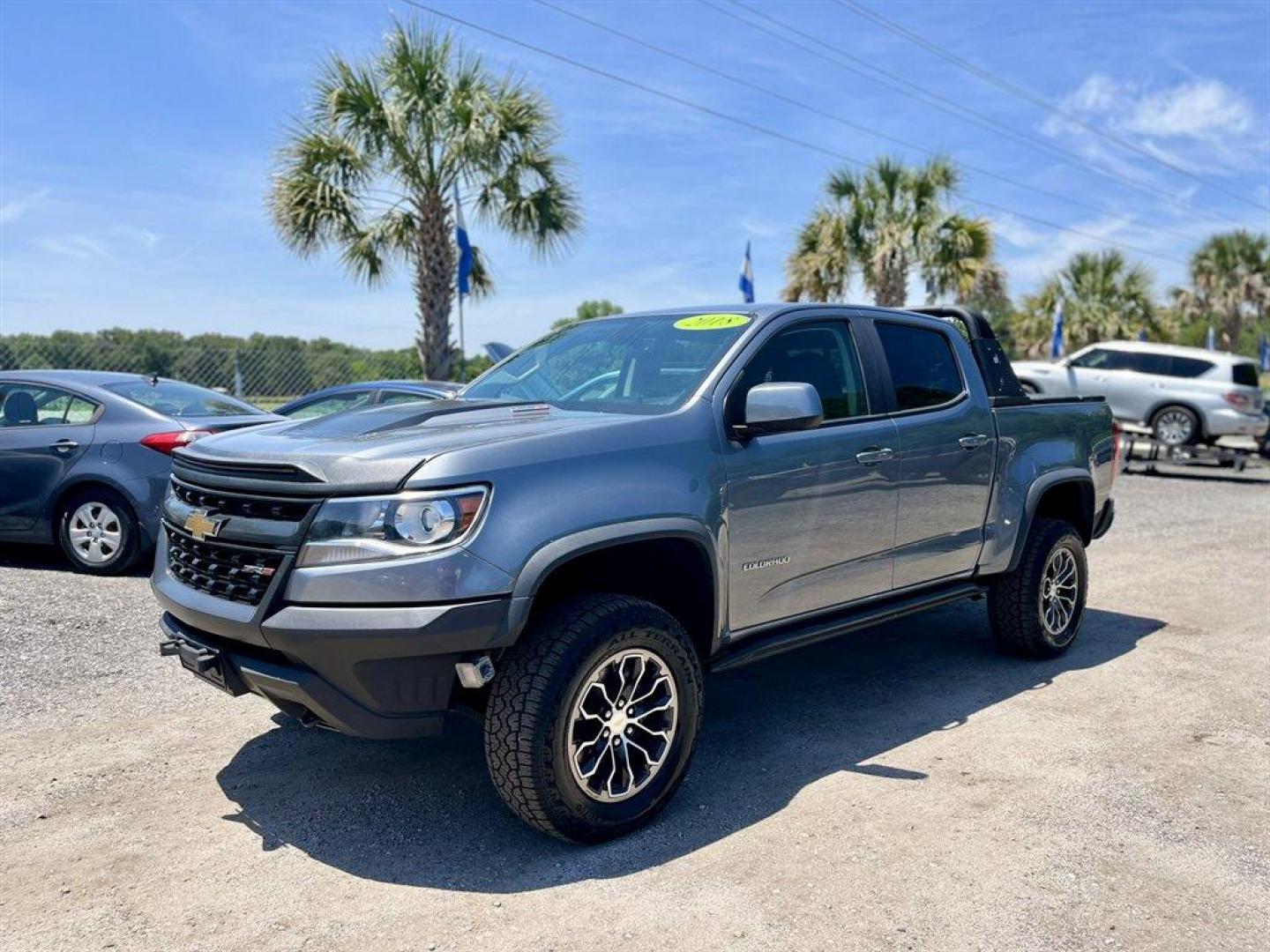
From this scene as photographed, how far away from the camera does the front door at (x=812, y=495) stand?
13.6ft

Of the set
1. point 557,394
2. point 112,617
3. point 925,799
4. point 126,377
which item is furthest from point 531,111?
point 925,799

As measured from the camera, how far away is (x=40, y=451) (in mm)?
7816

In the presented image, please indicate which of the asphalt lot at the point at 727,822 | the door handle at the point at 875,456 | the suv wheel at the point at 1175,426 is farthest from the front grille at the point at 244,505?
the suv wheel at the point at 1175,426

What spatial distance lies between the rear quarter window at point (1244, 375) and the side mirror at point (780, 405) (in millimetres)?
17262

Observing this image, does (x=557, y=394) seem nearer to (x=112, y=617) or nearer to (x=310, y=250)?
(x=112, y=617)

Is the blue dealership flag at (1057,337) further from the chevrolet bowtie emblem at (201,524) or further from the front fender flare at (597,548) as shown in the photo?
the chevrolet bowtie emblem at (201,524)

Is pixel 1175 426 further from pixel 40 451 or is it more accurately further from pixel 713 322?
pixel 40 451

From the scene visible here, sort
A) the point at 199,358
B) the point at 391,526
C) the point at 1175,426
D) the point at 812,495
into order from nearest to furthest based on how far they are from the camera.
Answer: the point at 391,526 < the point at 812,495 < the point at 199,358 < the point at 1175,426

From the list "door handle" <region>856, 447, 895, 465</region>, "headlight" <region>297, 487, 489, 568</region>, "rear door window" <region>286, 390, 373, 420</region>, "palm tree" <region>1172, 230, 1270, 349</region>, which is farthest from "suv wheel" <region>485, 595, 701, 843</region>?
"palm tree" <region>1172, 230, 1270, 349</region>

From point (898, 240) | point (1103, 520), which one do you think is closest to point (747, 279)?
point (898, 240)

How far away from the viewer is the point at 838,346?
4.93 metres

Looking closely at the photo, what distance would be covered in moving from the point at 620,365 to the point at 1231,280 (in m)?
39.5

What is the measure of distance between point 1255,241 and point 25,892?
42.0m

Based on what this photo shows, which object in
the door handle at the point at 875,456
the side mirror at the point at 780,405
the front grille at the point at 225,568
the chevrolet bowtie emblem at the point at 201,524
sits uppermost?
the side mirror at the point at 780,405
